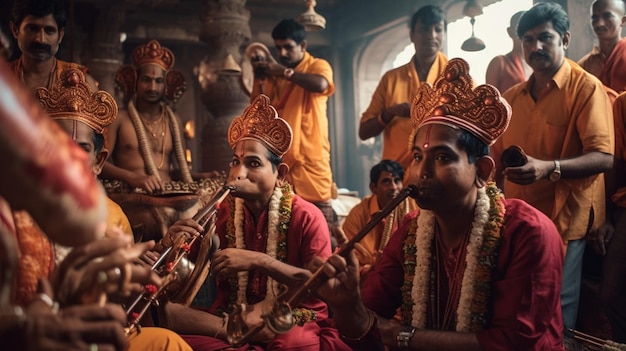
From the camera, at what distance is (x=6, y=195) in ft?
4.55

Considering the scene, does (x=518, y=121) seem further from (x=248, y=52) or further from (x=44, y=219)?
(x=44, y=219)

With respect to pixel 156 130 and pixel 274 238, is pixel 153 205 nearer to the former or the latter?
pixel 156 130

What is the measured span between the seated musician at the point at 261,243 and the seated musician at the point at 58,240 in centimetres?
154

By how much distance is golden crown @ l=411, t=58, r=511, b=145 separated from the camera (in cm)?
307

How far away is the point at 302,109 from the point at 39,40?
2.19 meters

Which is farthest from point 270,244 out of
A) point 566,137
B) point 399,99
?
point 399,99

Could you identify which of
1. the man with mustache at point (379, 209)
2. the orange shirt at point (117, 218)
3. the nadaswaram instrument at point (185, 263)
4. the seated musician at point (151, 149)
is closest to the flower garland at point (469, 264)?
the nadaswaram instrument at point (185, 263)

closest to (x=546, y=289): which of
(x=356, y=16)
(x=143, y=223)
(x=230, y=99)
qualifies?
(x=143, y=223)

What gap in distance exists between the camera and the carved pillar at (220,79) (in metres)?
7.92

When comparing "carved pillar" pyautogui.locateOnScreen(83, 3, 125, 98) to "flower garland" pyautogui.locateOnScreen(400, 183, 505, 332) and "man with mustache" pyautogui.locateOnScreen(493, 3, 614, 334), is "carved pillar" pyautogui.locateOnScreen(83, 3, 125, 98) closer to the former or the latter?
"man with mustache" pyautogui.locateOnScreen(493, 3, 614, 334)

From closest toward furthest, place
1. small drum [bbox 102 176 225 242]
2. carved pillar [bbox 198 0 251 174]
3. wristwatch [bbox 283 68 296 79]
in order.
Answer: small drum [bbox 102 176 225 242] → wristwatch [bbox 283 68 296 79] → carved pillar [bbox 198 0 251 174]

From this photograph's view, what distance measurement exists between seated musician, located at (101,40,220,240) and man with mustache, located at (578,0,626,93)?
2817 mm

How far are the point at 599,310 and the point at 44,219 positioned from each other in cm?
374

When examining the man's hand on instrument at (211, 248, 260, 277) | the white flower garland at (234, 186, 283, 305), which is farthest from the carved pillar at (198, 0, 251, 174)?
the man's hand on instrument at (211, 248, 260, 277)
